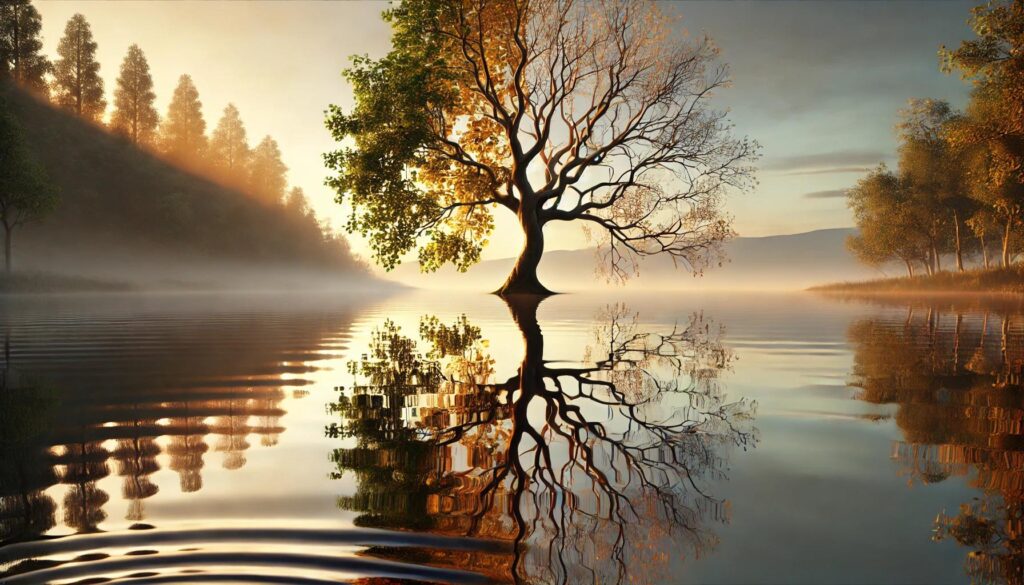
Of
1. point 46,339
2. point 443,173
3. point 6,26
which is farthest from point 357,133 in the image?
point 6,26

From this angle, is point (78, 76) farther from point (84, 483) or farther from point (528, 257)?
point (84, 483)

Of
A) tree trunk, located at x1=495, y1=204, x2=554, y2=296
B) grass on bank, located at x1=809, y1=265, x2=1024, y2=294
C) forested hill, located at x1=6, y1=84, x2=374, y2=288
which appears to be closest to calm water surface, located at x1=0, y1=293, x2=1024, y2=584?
tree trunk, located at x1=495, y1=204, x2=554, y2=296

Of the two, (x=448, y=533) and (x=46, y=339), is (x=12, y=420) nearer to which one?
(x=448, y=533)

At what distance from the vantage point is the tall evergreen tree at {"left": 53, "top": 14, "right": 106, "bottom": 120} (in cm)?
10062

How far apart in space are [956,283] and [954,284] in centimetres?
33

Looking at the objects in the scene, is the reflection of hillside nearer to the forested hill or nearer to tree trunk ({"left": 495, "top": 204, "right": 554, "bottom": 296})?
tree trunk ({"left": 495, "top": 204, "right": 554, "bottom": 296})

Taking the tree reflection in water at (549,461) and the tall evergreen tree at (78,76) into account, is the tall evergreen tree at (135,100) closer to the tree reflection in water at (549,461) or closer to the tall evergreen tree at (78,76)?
the tall evergreen tree at (78,76)

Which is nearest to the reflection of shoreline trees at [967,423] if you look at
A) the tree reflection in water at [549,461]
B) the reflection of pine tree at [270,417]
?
the tree reflection in water at [549,461]

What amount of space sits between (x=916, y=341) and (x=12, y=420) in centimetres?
1564

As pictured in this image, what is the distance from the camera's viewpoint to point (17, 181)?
160 ft

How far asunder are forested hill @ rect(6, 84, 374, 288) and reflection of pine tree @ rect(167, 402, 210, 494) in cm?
7976

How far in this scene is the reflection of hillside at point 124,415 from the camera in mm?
4051

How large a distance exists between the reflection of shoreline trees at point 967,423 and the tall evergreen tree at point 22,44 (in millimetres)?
114554

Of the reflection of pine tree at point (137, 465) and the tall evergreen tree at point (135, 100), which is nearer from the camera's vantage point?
the reflection of pine tree at point (137, 465)
